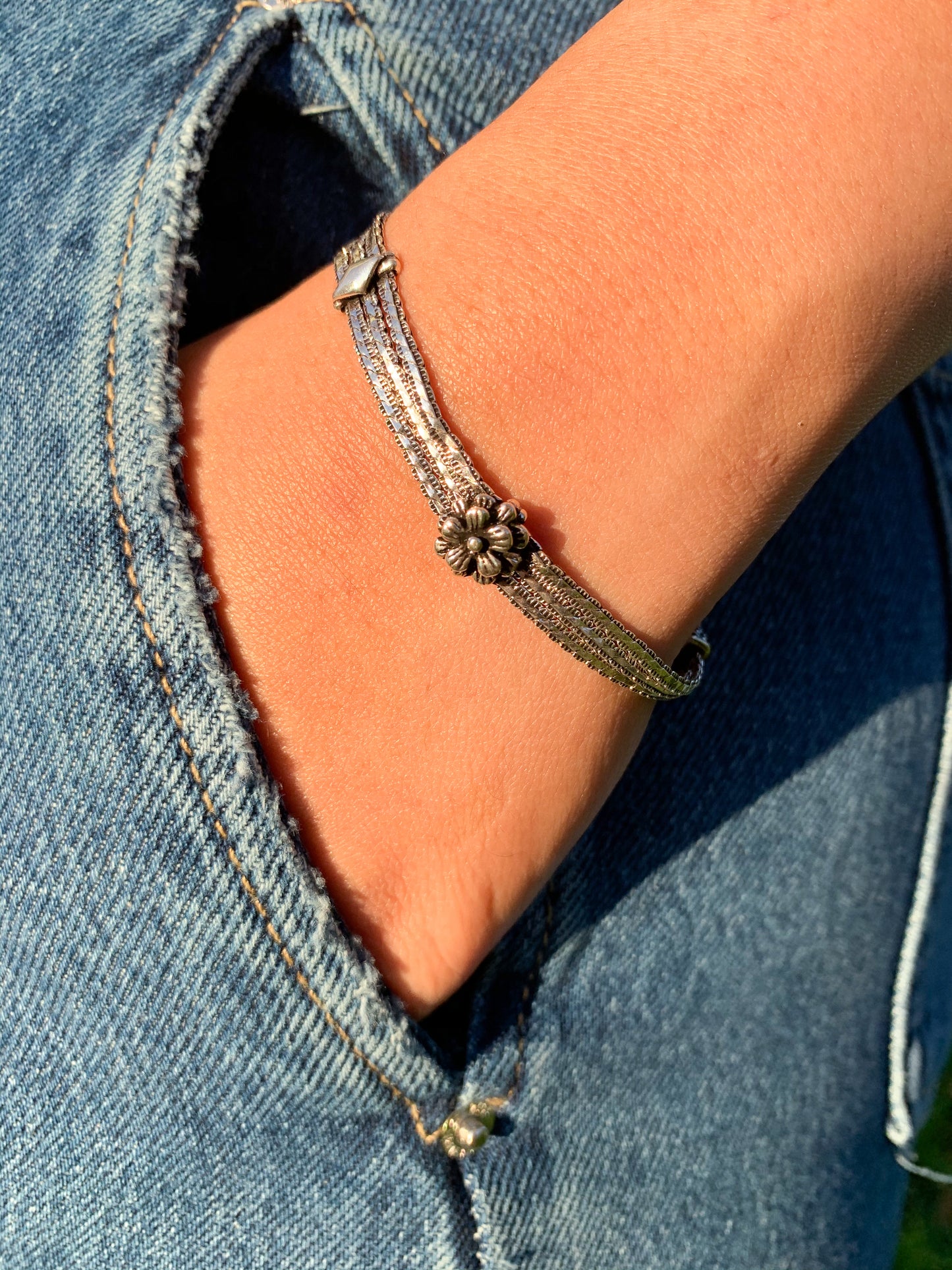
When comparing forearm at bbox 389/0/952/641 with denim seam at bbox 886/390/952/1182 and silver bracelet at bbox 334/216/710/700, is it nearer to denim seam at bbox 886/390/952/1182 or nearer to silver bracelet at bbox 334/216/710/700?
silver bracelet at bbox 334/216/710/700

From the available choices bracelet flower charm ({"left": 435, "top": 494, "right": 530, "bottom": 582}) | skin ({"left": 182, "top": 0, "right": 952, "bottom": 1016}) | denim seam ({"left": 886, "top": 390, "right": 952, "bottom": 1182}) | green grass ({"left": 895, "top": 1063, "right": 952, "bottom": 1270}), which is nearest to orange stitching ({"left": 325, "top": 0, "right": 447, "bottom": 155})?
skin ({"left": 182, "top": 0, "right": 952, "bottom": 1016})

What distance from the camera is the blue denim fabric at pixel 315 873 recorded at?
0.86 m

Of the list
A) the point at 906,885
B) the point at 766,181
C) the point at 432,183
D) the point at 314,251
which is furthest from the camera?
the point at 906,885

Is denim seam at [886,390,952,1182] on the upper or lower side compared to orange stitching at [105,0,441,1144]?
lower

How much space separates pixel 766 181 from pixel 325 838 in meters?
0.67

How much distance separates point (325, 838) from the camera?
2.94 feet

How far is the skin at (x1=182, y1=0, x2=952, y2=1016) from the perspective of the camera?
2.68 feet

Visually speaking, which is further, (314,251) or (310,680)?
(314,251)

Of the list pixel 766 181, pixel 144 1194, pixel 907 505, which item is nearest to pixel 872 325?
pixel 766 181

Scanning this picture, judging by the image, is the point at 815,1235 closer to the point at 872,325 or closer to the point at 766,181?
the point at 872,325

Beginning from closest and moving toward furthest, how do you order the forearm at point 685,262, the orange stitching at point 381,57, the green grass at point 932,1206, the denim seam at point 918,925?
the forearm at point 685,262 < the orange stitching at point 381,57 < the denim seam at point 918,925 < the green grass at point 932,1206

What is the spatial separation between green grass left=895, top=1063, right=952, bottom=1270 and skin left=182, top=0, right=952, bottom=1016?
6.55 ft

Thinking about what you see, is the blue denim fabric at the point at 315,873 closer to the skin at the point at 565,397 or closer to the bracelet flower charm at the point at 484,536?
the skin at the point at 565,397

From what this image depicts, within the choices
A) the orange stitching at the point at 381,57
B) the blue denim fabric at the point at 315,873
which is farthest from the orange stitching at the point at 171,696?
the orange stitching at the point at 381,57
